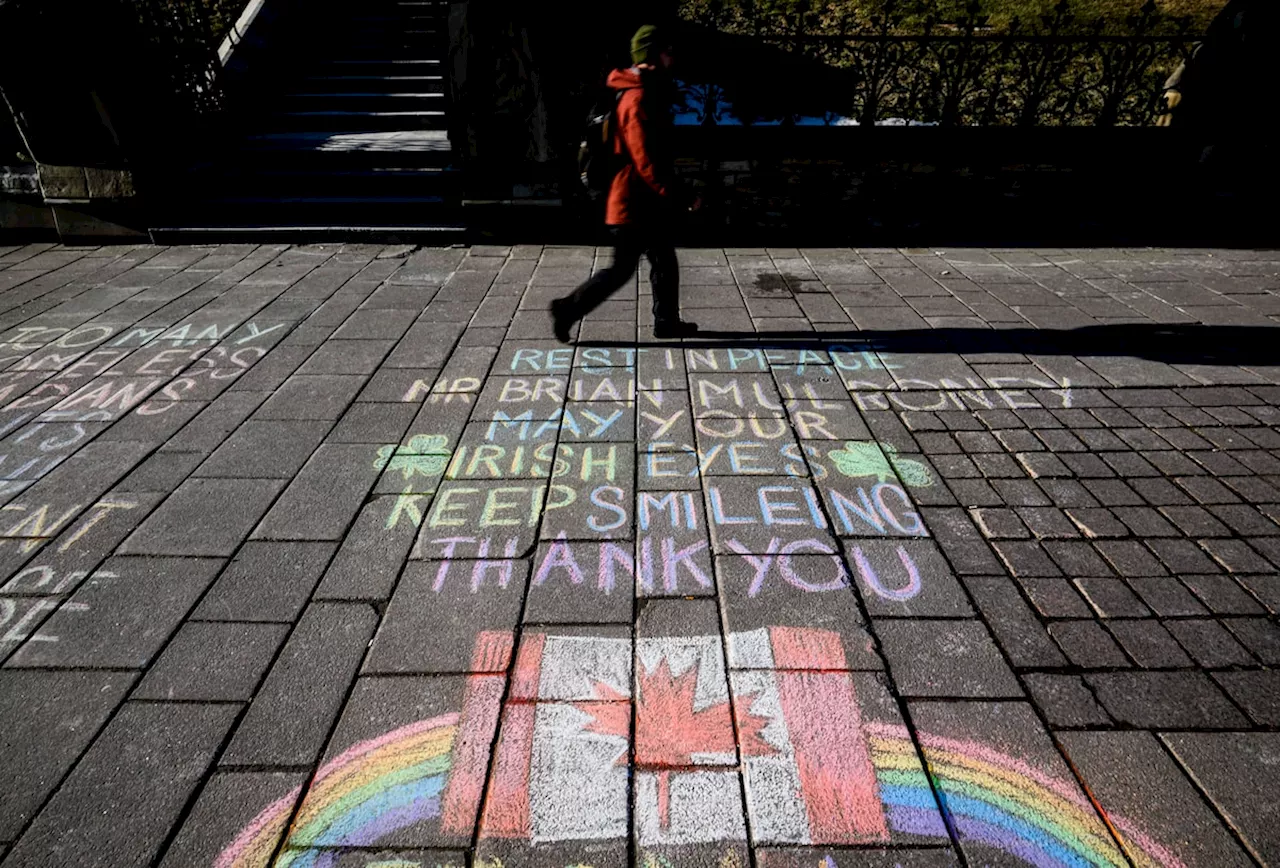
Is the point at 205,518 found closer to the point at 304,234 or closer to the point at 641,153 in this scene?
the point at 641,153

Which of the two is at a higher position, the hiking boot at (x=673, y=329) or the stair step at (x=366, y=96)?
the stair step at (x=366, y=96)

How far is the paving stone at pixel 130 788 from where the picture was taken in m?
1.85

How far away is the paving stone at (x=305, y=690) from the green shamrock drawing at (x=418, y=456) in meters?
0.97

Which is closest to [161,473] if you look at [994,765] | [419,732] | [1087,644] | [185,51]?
[419,732]

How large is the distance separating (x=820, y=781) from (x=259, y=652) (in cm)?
193

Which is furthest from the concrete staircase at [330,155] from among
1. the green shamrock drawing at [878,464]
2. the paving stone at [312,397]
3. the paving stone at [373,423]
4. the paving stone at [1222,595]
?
the paving stone at [1222,595]

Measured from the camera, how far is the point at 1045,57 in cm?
678

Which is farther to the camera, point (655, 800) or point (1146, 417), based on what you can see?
point (1146, 417)

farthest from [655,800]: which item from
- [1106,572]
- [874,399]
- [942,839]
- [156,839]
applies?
[874,399]

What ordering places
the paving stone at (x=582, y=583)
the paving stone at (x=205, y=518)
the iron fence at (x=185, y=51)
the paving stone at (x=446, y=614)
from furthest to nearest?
the iron fence at (x=185, y=51) < the paving stone at (x=205, y=518) < the paving stone at (x=582, y=583) < the paving stone at (x=446, y=614)

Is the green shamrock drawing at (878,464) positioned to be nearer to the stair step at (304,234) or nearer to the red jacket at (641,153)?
the red jacket at (641,153)

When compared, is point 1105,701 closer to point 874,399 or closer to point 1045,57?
point 874,399

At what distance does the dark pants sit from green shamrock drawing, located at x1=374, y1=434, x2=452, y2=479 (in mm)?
1502

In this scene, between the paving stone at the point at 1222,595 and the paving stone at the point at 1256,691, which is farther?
the paving stone at the point at 1222,595
